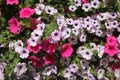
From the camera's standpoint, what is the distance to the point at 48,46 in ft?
12.7

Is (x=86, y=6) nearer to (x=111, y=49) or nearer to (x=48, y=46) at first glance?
(x=111, y=49)

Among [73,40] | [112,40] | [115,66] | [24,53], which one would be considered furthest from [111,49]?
[24,53]

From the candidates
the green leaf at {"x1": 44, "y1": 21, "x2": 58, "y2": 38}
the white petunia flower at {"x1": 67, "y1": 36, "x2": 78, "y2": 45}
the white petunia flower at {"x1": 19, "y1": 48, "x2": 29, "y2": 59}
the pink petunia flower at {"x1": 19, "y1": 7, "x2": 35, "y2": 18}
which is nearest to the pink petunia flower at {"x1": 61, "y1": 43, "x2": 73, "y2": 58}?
the white petunia flower at {"x1": 67, "y1": 36, "x2": 78, "y2": 45}

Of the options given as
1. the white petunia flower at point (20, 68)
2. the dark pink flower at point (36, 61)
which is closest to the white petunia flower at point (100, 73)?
the dark pink flower at point (36, 61)

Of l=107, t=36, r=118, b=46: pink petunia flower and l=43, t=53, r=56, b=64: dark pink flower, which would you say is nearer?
l=43, t=53, r=56, b=64: dark pink flower

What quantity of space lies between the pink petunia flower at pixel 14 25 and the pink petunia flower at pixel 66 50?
48 cm

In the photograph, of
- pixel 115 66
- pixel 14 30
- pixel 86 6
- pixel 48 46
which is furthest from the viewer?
pixel 86 6

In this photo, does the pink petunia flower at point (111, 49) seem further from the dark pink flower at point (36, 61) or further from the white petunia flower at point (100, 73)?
the dark pink flower at point (36, 61)

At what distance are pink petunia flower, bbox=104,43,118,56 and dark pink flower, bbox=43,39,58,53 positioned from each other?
50 centimetres

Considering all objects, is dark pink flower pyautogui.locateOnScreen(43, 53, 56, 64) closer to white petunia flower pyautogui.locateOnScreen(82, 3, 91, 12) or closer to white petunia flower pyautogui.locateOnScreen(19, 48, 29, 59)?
white petunia flower pyautogui.locateOnScreen(19, 48, 29, 59)

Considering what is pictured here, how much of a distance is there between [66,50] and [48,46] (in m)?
0.17

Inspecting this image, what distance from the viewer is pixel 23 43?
3.96 meters

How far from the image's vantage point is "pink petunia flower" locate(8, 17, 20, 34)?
3979mm

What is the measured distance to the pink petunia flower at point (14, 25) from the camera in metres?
3.98
